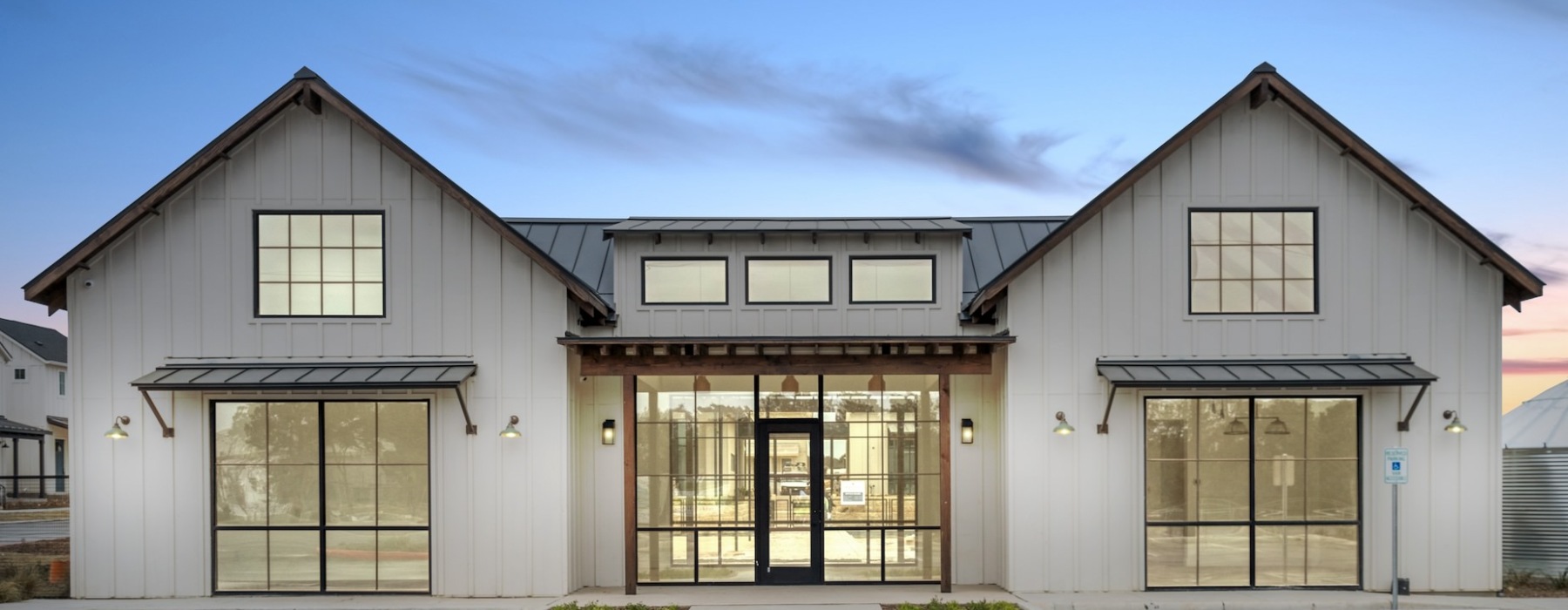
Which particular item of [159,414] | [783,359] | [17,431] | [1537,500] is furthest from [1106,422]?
[17,431]

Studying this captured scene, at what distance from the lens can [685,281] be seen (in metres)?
14.1

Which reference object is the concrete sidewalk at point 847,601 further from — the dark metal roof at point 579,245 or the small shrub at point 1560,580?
the dark metal roof at point 579,245

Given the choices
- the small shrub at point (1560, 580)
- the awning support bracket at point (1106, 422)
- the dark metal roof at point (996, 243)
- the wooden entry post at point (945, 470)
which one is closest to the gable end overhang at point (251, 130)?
the wooden entry post at point (945, 470)

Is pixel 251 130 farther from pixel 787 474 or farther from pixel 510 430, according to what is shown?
pixel 787 474

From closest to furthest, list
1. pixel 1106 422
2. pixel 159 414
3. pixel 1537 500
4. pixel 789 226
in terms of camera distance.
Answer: pixel 159 414 < pixel 1106 422 < pixel 789 226 < pixel 1537 500

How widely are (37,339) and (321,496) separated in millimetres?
35519

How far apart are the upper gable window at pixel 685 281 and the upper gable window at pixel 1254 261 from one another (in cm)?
640

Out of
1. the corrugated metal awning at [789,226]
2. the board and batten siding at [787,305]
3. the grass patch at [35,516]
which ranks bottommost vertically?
the grass patch at [35,516]

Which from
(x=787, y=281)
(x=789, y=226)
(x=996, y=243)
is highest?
(x=789, y=226)

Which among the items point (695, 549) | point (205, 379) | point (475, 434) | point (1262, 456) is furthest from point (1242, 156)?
point (205, 379)

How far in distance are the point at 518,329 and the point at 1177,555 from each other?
9.28m

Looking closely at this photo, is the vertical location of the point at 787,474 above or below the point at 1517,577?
above

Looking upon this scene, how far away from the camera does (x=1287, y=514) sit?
1360 cm

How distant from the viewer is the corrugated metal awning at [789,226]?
13906 mm
